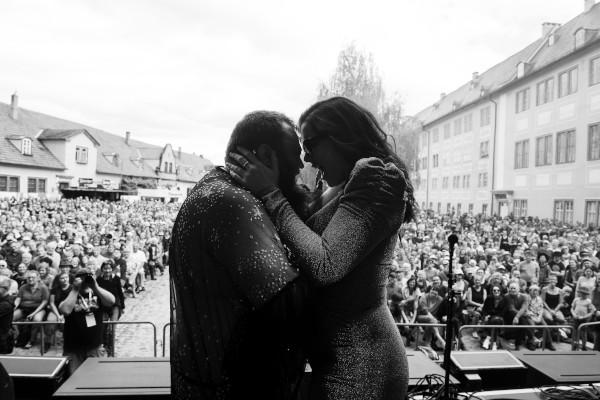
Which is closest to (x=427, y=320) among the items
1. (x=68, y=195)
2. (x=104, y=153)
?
(x=68, y=195)

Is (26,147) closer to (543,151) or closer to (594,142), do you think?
(543,151)

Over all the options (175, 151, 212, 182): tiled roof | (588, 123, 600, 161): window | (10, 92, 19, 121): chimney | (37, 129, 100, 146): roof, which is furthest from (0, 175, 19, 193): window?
(588, 123, 600, 161): window

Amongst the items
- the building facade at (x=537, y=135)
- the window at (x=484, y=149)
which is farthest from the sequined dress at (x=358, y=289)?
the window at (x=484, y=149)

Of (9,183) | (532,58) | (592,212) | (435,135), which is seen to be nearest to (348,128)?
(592,212)

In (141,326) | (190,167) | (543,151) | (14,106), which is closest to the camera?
(141,326)

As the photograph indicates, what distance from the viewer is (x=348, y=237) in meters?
1.34

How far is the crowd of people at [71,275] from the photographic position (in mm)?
6020

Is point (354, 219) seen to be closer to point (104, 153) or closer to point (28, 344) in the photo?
point (28, 344)

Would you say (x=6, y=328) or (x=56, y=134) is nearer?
(x=6, y=328)

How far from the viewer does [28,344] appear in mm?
8023

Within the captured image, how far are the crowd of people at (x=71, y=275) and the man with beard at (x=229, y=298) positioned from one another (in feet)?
17.5

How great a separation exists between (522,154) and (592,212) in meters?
7.98

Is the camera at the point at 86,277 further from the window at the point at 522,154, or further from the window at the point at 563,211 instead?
the window at the point at 522,154

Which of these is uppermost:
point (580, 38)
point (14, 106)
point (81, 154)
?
point (580, 38)
